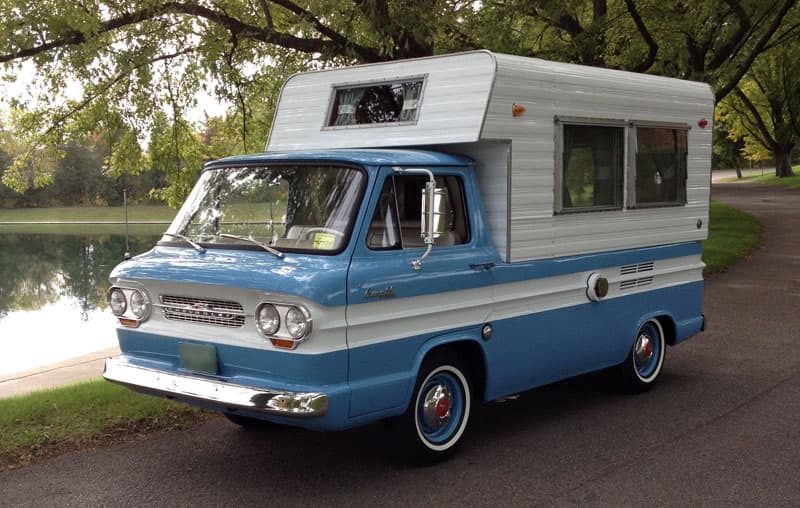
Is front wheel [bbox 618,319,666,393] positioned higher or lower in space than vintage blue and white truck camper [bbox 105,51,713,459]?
lower

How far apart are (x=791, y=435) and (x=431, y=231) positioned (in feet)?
10.3

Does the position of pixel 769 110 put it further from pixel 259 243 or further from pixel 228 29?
pixel 259 243

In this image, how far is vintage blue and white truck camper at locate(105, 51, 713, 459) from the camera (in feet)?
17.3

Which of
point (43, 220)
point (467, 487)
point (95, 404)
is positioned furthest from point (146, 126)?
point (467, 487)

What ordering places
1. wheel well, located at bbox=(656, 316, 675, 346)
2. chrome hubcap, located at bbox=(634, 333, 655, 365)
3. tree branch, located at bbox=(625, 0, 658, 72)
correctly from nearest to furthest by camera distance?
1. chrome hubcap, located at bbox=(634, 333, 655, 365)
2. wheel well, located at bbox=(656, 316, 675, 346)
3. tree branch, located at bbox=(625, 0, 658, 72)

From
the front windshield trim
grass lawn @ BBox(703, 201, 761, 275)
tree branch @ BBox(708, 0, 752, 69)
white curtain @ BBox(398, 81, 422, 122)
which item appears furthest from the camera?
tree branch @ BBox(708, 0, 752, 69)

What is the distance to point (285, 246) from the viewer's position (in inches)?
223

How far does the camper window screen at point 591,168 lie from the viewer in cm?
699

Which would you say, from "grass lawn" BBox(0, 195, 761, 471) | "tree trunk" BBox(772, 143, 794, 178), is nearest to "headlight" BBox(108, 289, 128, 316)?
"grass lawn" BBox(0, 195, 761, 471)

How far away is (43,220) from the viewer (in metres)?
18.6

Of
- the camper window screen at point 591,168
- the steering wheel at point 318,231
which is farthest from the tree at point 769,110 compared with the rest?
the steering wheel at point 318,231

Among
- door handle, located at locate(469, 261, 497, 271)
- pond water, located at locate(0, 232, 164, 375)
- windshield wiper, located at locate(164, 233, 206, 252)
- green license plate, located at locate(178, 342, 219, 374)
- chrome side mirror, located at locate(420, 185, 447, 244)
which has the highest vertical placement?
chrome side mirror, located at locate(420, 185, 447, 244)

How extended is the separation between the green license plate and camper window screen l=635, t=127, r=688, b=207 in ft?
13.4

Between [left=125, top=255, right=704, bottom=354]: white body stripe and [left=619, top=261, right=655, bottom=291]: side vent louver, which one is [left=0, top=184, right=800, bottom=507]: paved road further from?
[left=619, top=261, right=655, bottom=291]: side vent louver
